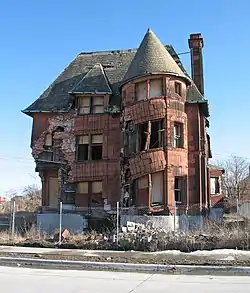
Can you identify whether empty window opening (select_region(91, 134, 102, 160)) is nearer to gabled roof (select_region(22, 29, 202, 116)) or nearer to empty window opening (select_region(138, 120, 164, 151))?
gabled roof (select_region(22, 29, 202, 116))

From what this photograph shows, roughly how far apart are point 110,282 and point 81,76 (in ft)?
82.9

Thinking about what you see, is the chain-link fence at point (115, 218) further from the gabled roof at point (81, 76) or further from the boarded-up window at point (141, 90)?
the gabled roof at point (81, 76)

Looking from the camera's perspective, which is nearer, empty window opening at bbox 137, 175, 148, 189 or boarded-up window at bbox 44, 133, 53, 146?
empty window opening at bbox 137, 175, 148, 189

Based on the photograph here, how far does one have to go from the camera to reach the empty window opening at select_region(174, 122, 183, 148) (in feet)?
89.2

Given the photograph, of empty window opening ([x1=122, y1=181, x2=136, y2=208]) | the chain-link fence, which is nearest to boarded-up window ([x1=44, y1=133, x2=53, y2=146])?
the chain-link fence

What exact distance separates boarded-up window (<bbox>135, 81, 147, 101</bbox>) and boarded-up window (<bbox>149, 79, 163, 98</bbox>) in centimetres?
42

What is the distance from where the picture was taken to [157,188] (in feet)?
84.9

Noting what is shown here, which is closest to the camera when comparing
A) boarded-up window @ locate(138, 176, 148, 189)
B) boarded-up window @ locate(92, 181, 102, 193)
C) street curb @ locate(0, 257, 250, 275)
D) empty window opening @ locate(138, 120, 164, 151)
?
street curb @ locate(0, 257, 250, 275)

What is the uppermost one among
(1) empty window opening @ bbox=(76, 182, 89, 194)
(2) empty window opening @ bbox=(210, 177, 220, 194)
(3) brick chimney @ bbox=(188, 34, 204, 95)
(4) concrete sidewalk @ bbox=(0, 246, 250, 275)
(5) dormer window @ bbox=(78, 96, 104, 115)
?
(3) brick chimney @ bbox=(188, 34, 204, 95)

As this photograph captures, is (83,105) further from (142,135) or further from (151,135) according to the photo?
(151,135)

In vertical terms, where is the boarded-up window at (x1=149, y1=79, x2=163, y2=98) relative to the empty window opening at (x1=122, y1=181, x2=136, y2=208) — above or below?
above

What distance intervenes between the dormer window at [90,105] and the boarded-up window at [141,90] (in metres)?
3.88

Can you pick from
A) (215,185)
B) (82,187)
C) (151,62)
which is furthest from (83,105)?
(215,185)

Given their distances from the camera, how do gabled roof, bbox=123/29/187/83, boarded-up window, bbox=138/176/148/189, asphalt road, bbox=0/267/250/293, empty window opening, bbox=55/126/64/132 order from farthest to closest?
empty window opening, bbox=55/126/64/132, gabled roof, bbox=123/29/187/83, boarded-up window, bbox=138/176/148/189, asphalt road, bbox=0/267/250/293
